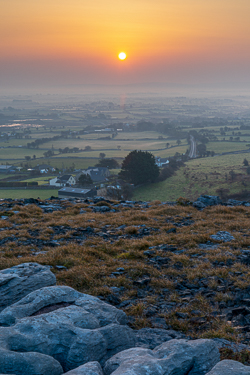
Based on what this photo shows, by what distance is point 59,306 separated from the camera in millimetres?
6559

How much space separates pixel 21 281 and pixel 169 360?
459 centimetres

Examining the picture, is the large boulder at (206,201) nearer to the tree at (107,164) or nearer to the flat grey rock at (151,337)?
the flat grey rock at (151,337)

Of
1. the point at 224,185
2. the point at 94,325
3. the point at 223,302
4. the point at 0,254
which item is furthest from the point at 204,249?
the point at 224,185

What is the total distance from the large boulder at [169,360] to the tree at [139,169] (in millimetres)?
54323

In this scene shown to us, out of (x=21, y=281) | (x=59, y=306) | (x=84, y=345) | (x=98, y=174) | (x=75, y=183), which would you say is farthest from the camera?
(x=98, y=174)

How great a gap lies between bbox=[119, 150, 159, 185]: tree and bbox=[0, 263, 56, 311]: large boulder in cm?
5138

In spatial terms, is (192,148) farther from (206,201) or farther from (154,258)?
(154,258)

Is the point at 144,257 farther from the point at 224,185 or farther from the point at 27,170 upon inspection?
the point at 27,170

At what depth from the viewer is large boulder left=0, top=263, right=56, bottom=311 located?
7223mm

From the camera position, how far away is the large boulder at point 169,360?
4421 mm

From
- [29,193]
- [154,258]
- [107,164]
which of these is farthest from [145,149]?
[154,258]

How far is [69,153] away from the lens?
122938mm

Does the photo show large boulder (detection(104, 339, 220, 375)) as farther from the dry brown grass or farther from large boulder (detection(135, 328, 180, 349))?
the dry brown grass

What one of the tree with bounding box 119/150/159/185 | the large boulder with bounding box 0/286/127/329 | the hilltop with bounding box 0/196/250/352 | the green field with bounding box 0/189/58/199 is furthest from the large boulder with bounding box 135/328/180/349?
the tree with bounding box 119/150/159/185
